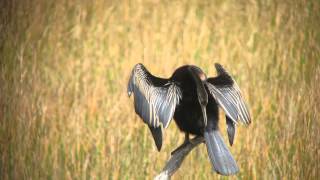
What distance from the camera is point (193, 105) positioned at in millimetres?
3174

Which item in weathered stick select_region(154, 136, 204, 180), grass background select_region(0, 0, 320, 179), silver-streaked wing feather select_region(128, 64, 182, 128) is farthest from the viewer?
grass background select_region(0, 0, 320, 179)

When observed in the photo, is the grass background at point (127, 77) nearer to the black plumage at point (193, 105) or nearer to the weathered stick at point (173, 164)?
the black plumage at point (193, 105)

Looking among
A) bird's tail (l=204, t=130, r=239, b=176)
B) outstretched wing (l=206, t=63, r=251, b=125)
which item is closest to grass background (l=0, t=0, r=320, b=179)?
outstretched wing (l=206, t=63, r=251, b=125)

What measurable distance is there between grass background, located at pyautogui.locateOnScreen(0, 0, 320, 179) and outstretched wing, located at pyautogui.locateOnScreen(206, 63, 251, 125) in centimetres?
114

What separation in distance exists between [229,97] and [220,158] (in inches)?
15.0

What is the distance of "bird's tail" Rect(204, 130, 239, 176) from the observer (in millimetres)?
2869

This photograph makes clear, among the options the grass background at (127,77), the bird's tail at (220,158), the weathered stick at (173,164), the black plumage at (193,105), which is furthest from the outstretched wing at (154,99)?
the grass background at (127,77)

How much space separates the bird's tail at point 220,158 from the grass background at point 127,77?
4.62 ft

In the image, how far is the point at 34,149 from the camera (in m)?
4.71

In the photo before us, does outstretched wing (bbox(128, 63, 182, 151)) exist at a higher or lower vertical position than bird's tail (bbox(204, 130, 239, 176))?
higher

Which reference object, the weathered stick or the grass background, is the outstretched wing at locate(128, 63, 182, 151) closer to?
the weathered stick

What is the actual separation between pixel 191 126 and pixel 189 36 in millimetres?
2088

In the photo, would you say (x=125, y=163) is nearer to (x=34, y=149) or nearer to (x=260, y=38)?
(x=34, y=149)

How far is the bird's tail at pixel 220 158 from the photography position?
9.41 feet
